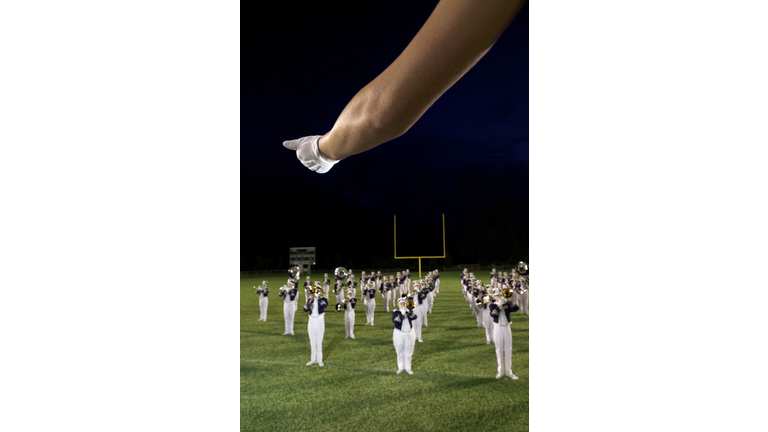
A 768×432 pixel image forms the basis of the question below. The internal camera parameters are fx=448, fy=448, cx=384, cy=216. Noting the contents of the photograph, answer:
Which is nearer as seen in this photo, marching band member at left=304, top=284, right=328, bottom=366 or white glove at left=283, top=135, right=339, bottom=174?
Result: white glove at left=283, top=135, right=339, bottom=174

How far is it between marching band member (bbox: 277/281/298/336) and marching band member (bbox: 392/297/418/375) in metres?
2.00

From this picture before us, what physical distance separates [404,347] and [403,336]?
0.12 meters

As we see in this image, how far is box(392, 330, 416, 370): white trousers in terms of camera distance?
491 cm

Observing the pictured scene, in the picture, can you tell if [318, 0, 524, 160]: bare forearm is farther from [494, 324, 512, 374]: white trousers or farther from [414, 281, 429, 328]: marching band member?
[414, 281, 429, 328]: marching band member

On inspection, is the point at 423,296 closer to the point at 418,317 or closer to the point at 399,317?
the point at 418,317

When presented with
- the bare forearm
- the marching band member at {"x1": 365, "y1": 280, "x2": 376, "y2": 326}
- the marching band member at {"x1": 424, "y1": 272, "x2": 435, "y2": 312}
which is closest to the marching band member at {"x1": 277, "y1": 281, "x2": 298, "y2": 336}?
the marching band member at {"x1": 365, "y1": 280, "x2": 376, "y2": 326}

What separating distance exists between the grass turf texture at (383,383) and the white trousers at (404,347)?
0.40 feet

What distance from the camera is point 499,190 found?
194 inches

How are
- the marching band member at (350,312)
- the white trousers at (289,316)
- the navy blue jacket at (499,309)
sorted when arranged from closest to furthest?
1. the navy blue jacket at (499,309)
2. the marching band member at (350,312)
3. the white trousers at (289,316)

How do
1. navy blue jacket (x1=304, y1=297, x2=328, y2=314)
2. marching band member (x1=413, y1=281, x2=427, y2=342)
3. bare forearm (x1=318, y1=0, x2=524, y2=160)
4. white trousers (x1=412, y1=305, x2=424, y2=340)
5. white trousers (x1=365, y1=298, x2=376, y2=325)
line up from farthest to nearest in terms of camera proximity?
white trousers (x1=365, y1=298, x2=376, y2=325)
white trousers (x1=412, y1=305, x2=424, y2=340)
marching band member (x1=413, y1=281, x2=427, y2=342)
navy blue jacket (x1=304, y1=297, x2=328, y2=314)
bare forearm (x1=318, y1=0, x2=524, y2=160)

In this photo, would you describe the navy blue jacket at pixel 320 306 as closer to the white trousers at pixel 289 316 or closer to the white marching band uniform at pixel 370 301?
the white marching band uniform at pixel 370 301

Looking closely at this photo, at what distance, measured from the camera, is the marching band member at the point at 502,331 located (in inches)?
185

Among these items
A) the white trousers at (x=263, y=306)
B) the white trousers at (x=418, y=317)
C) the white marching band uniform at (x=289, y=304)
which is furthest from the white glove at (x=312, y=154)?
the white trousers at (x=263, y=306)

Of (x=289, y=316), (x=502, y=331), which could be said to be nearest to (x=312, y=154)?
(x=502, y=331)
